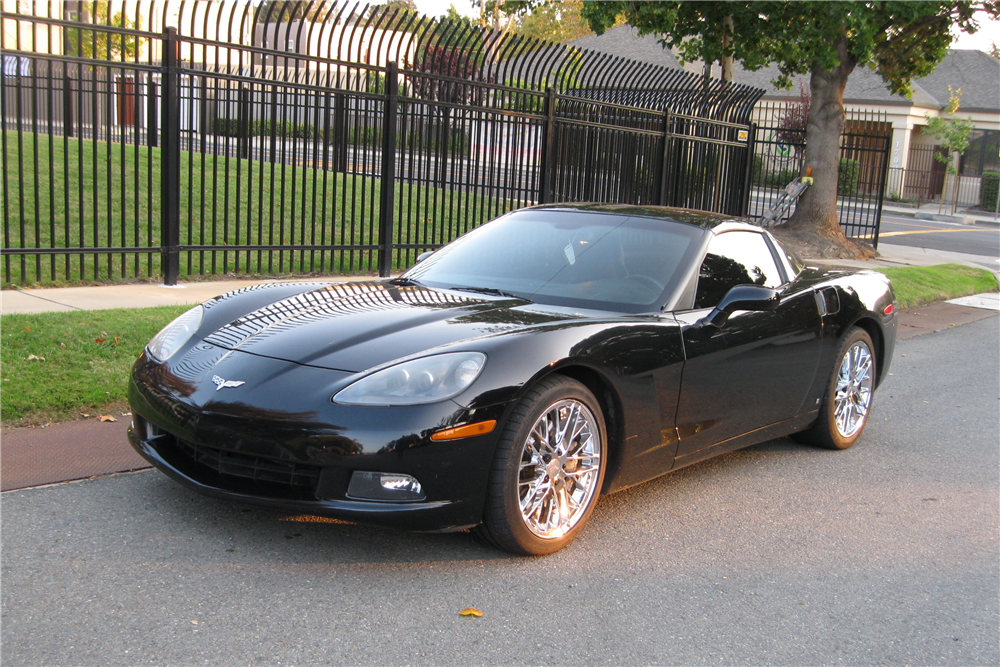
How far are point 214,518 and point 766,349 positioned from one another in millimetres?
2853

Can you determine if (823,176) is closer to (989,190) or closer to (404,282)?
(404,282)

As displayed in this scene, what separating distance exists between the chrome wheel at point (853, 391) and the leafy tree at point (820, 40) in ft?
35.0

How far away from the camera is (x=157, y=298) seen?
808cm

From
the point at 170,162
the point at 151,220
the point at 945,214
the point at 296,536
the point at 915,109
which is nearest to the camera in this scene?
the point at 296,536

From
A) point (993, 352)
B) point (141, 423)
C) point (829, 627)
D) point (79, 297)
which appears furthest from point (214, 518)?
point (993, 352)

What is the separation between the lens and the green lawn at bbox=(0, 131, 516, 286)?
8500mm

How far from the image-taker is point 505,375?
3.62 meters

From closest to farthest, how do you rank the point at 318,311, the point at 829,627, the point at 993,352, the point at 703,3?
the point at 829,627 < the point at 318,311 < the point at 993,352 < the point at 703,3

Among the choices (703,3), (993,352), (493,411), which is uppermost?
(703,3)

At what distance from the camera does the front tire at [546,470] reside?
3.62 meters

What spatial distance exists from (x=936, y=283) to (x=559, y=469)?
12584 millimetres

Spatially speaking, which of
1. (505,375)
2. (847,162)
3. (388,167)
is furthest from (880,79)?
(505,375)

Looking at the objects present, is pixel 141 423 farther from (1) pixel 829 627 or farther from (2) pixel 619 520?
(1) pixel 829 627

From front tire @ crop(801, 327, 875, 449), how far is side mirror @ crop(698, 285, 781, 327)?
4.12 feet
